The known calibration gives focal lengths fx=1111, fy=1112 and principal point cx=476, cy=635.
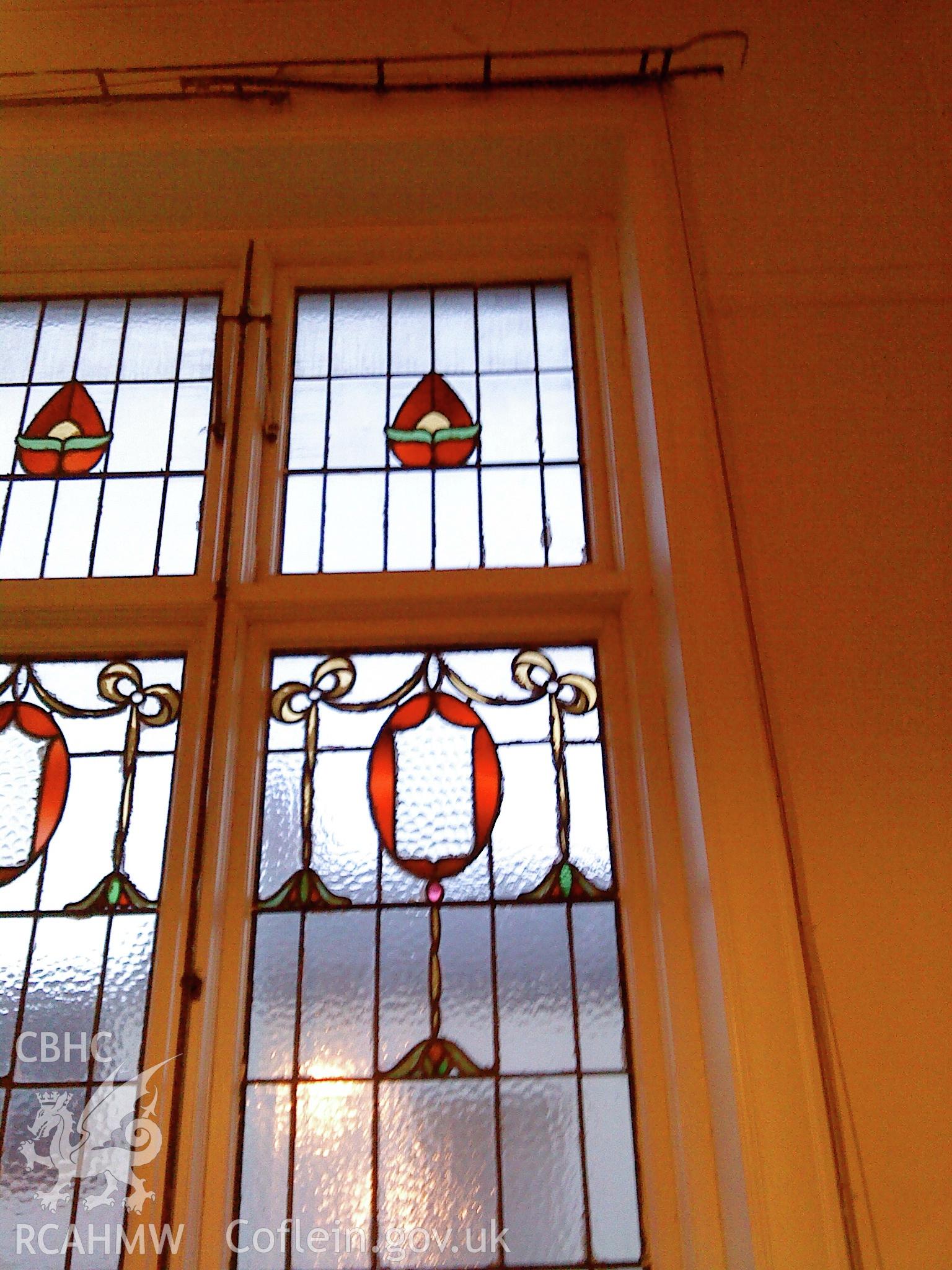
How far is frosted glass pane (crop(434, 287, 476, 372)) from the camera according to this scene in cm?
260

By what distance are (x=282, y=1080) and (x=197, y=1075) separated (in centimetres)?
15

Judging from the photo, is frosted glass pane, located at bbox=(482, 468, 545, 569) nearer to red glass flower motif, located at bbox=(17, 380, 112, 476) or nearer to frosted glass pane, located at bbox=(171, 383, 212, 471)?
frosted glass pane, located at bbox=(171, 383, 212, 471)

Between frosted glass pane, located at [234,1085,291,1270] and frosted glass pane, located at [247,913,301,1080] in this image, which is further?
frosted glass pane, located at [247,913,301,1080]

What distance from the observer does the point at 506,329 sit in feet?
8.63

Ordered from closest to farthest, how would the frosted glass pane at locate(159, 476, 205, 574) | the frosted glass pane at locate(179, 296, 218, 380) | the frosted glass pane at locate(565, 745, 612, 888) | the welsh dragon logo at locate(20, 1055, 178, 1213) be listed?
the welsh dragon logo at locate(20, 1055, 178, 1213), the frosted glass pane at locate(565, 745, 612, 888), the frosted glass pane at locate(159, 476, 205, 574), the frosted glass pane at locate(179, 296, 218, 380)

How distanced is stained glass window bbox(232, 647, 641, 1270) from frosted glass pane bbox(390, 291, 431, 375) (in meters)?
0.76

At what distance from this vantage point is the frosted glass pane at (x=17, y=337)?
259 centimetres

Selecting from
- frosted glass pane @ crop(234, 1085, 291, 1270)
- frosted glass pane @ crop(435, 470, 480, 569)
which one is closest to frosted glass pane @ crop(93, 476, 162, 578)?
frosted glass pane @ crop(435, 470, 480, 569)

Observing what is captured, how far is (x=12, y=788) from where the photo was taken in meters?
2.11

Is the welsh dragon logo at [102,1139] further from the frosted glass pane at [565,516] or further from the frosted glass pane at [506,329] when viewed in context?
the frosted glass pane at [506,329]

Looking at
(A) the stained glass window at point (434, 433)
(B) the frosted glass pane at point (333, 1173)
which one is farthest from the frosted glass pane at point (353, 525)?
(B) the frosted glass pane at point (333, 1173)

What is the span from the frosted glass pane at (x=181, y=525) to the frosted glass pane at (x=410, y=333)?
55 centimetres

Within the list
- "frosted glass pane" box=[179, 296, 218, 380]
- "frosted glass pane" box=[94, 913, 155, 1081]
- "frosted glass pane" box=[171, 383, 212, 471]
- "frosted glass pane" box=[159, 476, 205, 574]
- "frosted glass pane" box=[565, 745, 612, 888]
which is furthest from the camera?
"frosted glass pane" box=[179, 296, 218, 380]

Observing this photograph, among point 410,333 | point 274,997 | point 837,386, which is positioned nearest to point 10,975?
point 274,997
